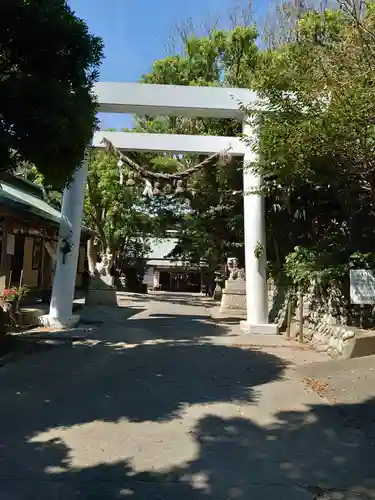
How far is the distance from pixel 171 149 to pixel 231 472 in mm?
10223

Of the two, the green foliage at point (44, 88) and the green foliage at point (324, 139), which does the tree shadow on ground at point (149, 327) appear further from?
the green foliage at point (44, 88)

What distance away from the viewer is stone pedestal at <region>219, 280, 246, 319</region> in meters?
17.8

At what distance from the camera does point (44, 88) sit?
6.60 m

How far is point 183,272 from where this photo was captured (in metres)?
49.5

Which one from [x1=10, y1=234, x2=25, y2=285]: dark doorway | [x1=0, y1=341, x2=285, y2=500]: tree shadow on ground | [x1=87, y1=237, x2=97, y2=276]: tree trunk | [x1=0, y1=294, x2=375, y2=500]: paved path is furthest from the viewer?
[x1=87, y1=237, x2=97, y2=276]: tree trunk

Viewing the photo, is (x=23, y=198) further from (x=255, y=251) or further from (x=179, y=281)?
(x=179, y=281)

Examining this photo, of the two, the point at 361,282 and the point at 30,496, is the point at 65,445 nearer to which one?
the point at 30,496

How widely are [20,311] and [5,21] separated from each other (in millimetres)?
7468

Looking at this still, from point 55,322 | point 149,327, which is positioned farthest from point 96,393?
point 149,327

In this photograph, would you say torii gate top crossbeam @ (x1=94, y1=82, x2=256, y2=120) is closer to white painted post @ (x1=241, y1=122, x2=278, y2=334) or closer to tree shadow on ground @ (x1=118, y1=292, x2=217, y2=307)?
white painted post @ (x1=241, y1=122, x2=278, y2=334)

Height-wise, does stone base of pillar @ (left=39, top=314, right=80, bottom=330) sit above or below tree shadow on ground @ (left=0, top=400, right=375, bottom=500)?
above

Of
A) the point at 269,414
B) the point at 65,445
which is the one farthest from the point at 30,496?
the point at 269,414

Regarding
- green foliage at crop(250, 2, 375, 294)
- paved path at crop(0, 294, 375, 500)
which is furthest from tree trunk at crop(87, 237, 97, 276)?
paved path at crop(0, 294, 375, 500)

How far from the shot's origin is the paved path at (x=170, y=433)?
12.3 feet
